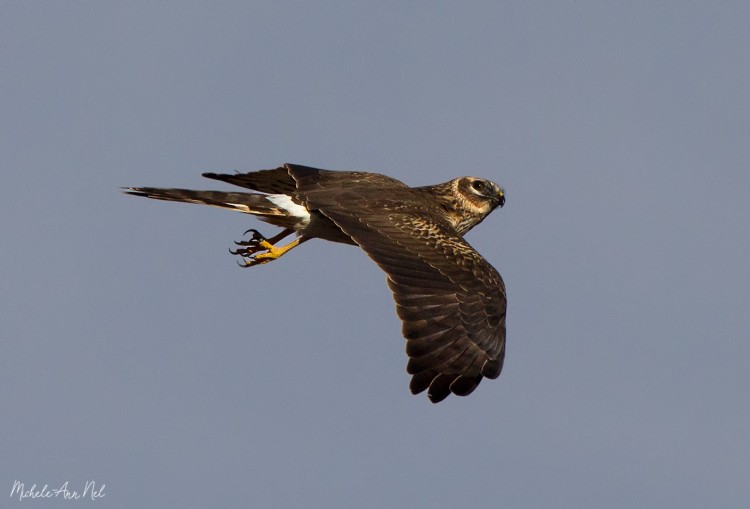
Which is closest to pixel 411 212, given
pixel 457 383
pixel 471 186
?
pixel 471 186

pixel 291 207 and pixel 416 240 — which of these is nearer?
pixel 416 240

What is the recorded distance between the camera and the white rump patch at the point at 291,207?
17.0 meters

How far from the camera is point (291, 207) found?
17156 millimetres

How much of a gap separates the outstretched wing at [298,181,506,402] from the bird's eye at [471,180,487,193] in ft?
4.64

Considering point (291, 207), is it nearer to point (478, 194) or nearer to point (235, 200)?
point (235, 200)

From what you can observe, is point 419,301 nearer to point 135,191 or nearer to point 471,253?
point 471,253

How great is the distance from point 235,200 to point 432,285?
11.2ft

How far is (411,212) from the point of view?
16.2 metres

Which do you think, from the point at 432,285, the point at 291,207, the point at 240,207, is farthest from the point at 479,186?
the point at 432,285

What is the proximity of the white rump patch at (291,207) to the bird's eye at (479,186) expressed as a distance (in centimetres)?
236

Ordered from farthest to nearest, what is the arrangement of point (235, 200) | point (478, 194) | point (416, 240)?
point (478, 194), point (235, 200), point (416, 240)

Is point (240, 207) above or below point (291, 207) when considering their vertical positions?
above

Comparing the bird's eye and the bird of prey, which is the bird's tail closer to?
the bird of prey

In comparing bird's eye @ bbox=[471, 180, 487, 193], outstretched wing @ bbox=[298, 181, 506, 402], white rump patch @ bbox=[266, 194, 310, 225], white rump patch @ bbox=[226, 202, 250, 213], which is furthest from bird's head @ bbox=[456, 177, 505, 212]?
white rump patch @ bbox=[226, 202, 250, 213]
